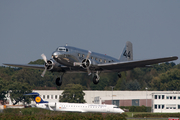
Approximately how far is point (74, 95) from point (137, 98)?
29.8m

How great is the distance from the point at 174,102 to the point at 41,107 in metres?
49.4

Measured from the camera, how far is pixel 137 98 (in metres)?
152

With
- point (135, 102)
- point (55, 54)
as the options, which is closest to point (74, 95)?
point (135, 102)

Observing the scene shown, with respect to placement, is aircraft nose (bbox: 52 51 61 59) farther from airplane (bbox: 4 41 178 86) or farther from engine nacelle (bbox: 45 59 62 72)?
engine nacelle (bbox: 45 59 62 72)

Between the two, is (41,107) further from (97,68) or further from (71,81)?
(71,81)

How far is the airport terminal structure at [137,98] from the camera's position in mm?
119625

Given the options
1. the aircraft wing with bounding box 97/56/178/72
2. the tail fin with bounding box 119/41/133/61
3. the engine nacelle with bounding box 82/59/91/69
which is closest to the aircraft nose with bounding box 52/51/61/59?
the engine nacelle with bounding box 82/59/91/69

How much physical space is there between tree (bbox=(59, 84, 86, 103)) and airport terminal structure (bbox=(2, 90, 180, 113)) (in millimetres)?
6744

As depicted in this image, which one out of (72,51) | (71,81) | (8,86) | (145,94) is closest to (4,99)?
(8,86)

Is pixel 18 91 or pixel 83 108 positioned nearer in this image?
pixel 83 108

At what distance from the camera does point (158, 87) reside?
643 ft

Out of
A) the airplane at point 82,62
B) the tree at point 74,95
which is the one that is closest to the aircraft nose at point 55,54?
the airplane at point 82,62

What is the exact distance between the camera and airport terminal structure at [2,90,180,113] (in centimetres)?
11962

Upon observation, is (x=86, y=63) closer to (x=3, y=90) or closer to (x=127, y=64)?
(x=127, y=64)
